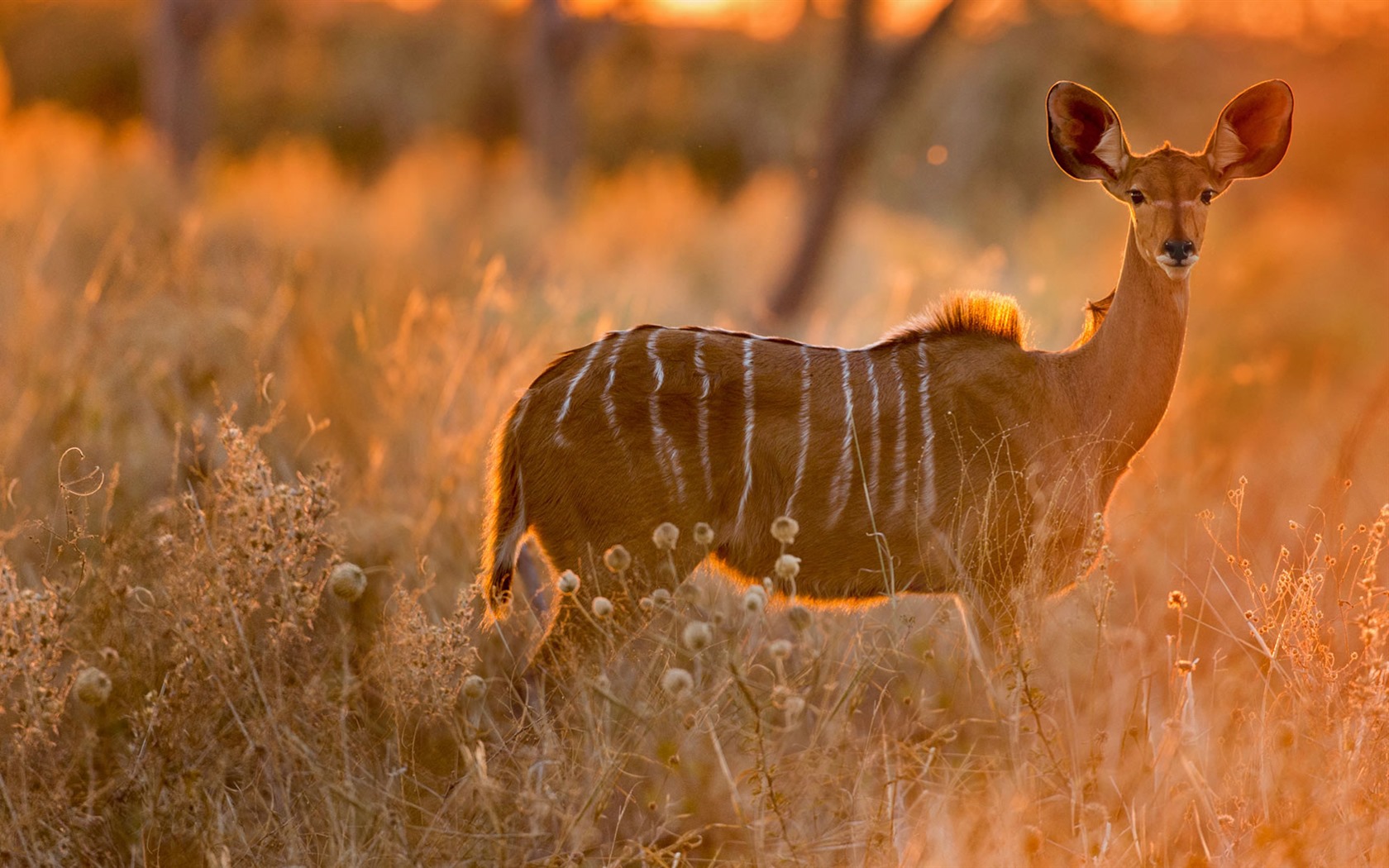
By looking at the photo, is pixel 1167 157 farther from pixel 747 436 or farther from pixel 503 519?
pixel 503 519

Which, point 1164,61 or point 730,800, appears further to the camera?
point 1164,61

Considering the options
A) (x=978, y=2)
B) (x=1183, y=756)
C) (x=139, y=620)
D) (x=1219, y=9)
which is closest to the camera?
(x=1183, y=756)

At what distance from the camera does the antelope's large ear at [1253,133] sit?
151 inches

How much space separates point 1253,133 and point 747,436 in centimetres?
A: 173

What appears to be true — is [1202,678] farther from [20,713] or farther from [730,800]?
[20,713]

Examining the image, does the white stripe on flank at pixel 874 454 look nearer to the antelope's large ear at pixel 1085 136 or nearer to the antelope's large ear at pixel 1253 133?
the antelope's large ear at pixel 1085 136

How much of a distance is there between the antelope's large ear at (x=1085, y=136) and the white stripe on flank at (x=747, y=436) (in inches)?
43.5

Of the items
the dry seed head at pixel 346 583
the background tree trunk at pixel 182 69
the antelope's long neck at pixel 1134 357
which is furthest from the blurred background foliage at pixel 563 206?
the dry seed head at pixel 346 583

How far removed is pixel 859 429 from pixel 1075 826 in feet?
3.70

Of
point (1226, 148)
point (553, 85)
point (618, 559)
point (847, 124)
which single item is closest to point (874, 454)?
point (618, 559)

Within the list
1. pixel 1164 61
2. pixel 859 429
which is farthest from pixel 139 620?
pixel 1164 61

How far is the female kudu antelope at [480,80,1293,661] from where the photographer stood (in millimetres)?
3547

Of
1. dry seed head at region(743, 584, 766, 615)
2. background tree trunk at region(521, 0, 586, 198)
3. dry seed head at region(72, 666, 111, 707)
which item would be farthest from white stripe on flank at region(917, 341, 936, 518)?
background tree trunk at region(521, 0, 586, 198)

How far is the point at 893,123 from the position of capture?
22.2 meters
